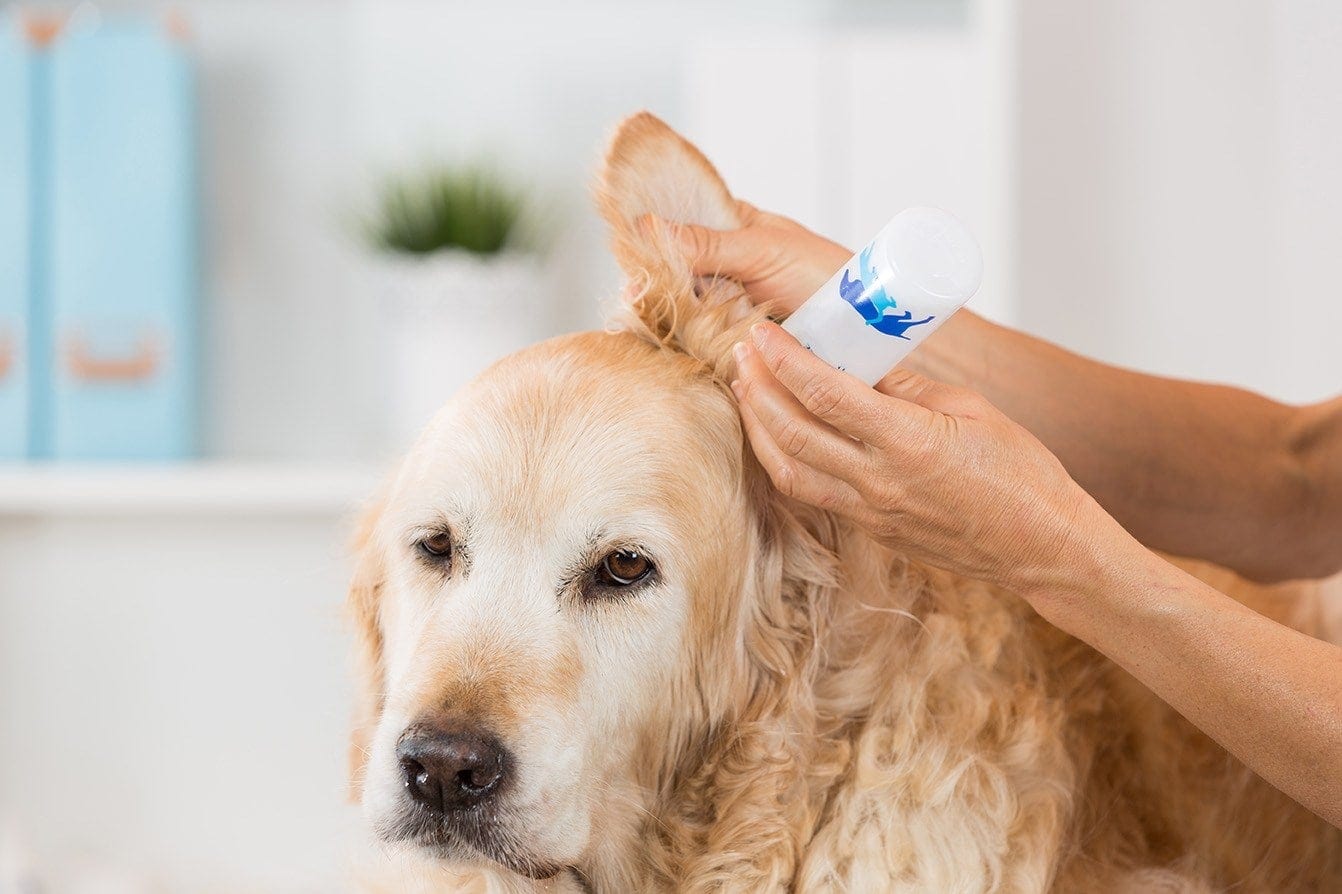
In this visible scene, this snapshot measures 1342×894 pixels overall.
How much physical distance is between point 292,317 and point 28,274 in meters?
0.41

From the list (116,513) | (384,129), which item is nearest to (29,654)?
(116,513)

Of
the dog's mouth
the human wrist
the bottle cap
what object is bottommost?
the dog's mouth

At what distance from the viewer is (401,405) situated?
1944 mm

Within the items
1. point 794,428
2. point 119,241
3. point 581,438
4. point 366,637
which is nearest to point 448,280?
point 119,241

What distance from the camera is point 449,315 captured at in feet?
6.13

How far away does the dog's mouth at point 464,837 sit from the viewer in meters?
0.75

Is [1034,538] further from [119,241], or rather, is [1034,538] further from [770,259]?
[119,241]

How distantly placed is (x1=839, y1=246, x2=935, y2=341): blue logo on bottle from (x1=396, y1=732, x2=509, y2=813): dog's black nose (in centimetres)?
35

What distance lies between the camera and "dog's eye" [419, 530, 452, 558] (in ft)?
2.88

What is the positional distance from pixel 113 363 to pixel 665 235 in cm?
129

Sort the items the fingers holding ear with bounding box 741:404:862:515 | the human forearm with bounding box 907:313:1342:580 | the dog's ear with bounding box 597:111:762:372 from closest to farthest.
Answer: the fingers holding ear with bounding box 741:404:862:515
the dog's ear with bounding box 597:111:762:372
the human forearm with bounding box 907:313:1342:580

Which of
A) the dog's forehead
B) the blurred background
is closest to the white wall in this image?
the blurred background

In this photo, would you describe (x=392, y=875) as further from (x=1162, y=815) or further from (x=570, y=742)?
(x=1162, y=815)

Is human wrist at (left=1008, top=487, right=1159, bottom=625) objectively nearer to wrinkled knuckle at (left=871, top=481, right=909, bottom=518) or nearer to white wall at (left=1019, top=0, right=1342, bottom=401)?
wrinkled knuckle at (left=871, top=481, right=909, bottom=518)
